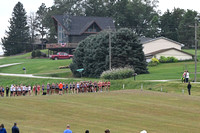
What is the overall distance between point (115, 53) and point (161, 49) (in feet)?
87.4

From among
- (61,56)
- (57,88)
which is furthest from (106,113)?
(61,56)

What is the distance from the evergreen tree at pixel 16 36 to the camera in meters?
126

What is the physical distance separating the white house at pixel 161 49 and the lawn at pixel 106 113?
146ft

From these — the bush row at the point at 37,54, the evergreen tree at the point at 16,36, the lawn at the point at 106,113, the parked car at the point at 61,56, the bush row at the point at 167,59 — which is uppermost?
the evergreen tree at the point at 16,36

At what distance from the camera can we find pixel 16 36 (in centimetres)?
12625

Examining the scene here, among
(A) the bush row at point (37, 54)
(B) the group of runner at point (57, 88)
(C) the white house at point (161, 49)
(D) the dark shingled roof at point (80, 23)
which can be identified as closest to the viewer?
(B) the group of runner at point (57, 88)

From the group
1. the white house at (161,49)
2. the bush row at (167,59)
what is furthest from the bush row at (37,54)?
the bush row at (167,59)

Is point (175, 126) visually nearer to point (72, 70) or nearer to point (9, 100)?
point (9, 100)

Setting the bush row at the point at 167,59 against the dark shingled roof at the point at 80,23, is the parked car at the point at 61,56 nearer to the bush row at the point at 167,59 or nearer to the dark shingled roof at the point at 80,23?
the dark shingled roof at the point at 80,23

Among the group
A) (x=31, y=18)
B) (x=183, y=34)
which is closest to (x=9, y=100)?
(x=183, y=34)

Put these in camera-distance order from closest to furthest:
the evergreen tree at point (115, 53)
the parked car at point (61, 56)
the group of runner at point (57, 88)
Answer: the group of runner at point (57, 88) → the evergreen tree at point (115, 53) → the parked car at point (61, 56)

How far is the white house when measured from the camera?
8704cm

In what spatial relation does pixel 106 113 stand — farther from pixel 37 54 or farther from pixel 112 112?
pixel 37 54

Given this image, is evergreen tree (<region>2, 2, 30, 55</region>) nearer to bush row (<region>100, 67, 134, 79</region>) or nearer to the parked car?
the parked car
